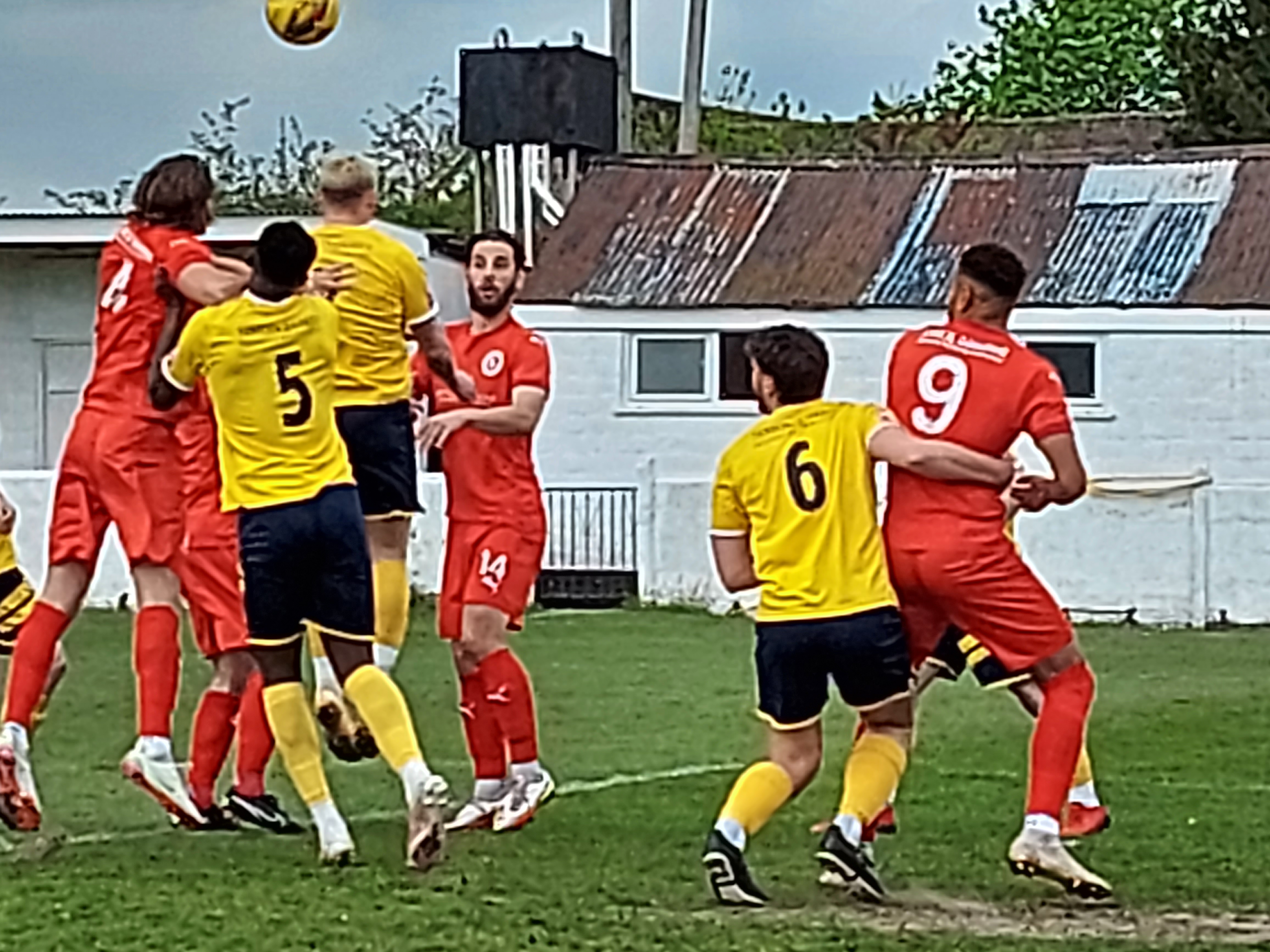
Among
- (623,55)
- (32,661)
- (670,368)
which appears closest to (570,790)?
(32,661)

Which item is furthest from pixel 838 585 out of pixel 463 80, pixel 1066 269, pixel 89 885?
pixel 463 80

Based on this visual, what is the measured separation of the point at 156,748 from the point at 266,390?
→ 1.47 metres

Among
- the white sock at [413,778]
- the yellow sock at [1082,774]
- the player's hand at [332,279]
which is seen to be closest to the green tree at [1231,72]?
the yellow sock at [1082,774]

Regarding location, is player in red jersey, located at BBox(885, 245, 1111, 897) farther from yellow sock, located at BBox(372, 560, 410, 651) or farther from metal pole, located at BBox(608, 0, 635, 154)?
metal pole, located at BBox(608, 0, 635, 154)

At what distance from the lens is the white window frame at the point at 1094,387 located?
26000mm

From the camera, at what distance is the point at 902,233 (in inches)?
1094

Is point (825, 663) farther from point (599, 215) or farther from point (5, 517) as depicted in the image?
point (599, 215)

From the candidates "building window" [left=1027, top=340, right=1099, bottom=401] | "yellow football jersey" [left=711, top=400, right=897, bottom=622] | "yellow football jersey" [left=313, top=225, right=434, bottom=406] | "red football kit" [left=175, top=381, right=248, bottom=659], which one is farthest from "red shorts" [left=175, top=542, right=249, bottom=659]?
"building window" [left=1027, top=340, right=1099, bottom=401]

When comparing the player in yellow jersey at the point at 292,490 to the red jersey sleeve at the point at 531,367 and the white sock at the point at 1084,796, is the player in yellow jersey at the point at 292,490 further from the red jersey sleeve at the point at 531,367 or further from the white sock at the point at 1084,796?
the white sock at the point at 1084,796

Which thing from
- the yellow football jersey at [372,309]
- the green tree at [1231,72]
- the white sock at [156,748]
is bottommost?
the white sock at [156,748]

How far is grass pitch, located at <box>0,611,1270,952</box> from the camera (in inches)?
306

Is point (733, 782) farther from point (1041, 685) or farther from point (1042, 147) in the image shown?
point (1042, 147)

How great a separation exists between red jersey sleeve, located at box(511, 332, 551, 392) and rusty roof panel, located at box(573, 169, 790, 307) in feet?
56.3

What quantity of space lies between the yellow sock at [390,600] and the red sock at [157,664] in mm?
736
